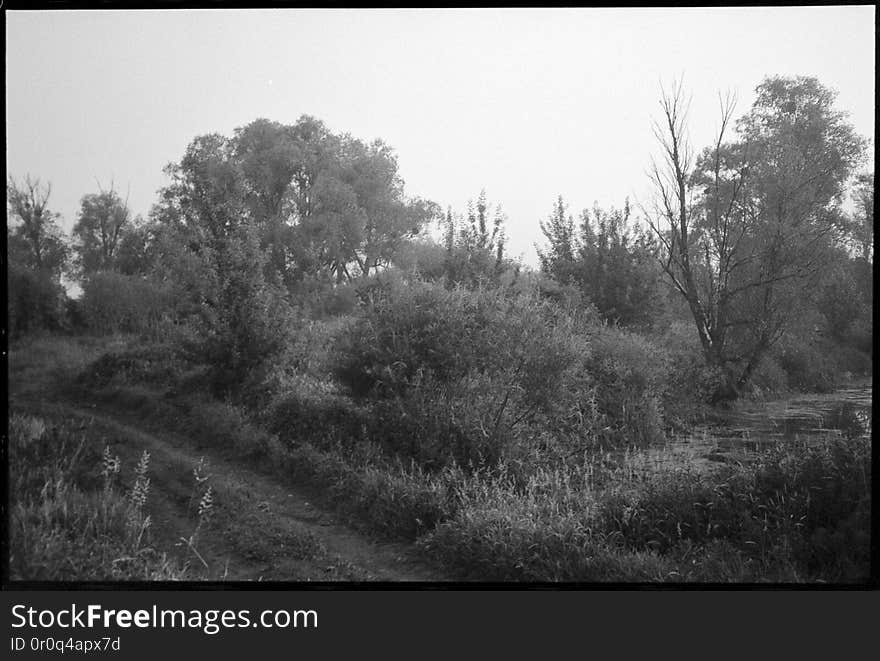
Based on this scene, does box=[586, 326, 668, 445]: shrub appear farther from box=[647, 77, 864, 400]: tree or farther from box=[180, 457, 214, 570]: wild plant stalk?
box=[180, 457, 214, 570]: wild plant stalk

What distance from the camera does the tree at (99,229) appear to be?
706 cm

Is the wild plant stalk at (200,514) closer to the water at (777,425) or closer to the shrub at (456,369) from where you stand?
the shrub at (456,369)

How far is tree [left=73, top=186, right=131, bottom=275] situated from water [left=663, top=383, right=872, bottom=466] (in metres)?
7.94

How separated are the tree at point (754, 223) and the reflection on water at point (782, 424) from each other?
795 mm

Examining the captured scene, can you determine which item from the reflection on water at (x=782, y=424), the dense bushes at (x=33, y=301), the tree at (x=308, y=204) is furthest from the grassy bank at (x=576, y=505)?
the tree at (x=308, y=204)

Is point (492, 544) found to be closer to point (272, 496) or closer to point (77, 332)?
point (272, 496)

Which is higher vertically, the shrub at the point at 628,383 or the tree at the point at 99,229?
the tree at the point at 99,229

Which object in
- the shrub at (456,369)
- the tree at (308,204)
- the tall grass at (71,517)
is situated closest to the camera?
the tall grass at (71,517)

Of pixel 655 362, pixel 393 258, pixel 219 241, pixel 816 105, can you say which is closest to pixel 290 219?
pixel 219 241

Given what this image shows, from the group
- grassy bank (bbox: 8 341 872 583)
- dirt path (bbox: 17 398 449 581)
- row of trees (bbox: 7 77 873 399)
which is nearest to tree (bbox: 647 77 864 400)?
row of trees (bbox: 7 77 873 399)

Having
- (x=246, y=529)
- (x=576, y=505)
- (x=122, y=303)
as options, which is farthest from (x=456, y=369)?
(x=122, y=303)

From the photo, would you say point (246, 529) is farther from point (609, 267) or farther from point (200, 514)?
point (609, 267)

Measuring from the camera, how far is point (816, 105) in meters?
8.59

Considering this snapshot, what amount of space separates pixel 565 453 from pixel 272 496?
4.01 m
